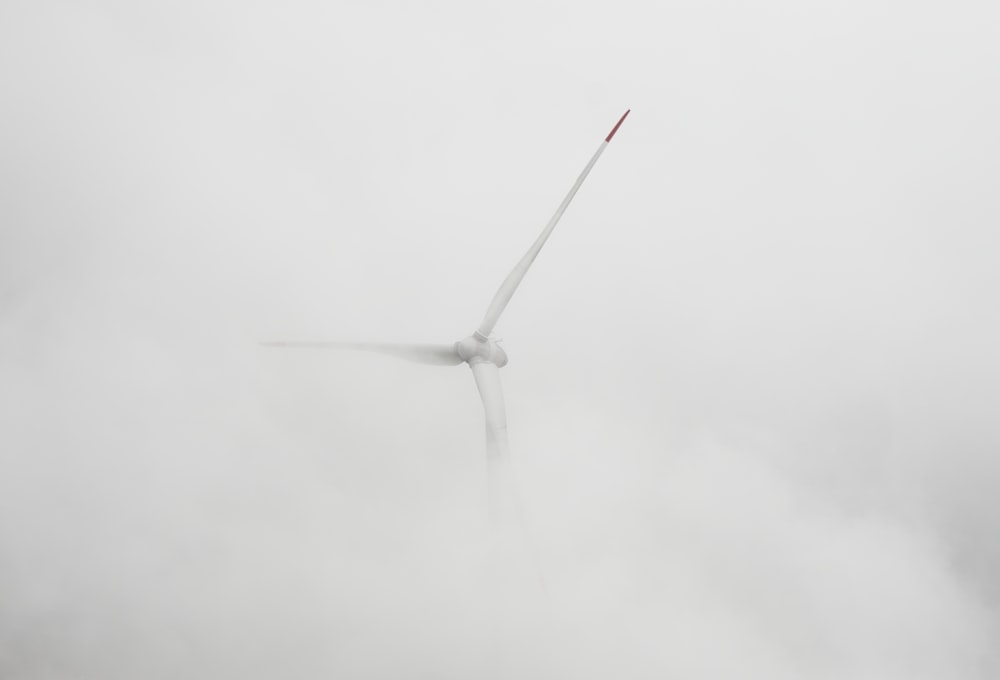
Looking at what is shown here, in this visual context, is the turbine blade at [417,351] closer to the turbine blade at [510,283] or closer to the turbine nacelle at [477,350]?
the turbine nacelle at [477,350]

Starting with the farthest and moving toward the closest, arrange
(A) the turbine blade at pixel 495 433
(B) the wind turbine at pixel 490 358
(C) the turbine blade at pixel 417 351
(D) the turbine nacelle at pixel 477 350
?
(C) the turbine blade at pixel 417 351 < (D) the turbine nacelle at pixel 477 350 < (B) the wind turbine at pixel 490 358 < (A) the turbine blade at pixel 495 433

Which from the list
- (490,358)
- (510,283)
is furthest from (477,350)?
(510,283)

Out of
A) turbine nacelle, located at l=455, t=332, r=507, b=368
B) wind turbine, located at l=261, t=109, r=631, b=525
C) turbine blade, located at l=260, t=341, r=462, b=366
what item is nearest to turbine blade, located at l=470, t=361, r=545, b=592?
wind turbine, located at l=261, t=109, r=631, b=525

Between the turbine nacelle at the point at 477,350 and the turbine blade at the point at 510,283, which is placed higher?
the turbine blade at the point at 510,283

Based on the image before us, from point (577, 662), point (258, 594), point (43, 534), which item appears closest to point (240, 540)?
point (258, 594)

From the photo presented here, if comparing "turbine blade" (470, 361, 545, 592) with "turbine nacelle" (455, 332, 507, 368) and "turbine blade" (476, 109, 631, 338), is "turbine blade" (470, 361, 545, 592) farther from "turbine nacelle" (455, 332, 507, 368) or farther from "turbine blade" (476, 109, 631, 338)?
"turbine blade" (476, 109, 631, 338)

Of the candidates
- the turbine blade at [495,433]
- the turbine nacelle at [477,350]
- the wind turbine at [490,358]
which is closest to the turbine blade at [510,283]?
the wind turbine at [490,358]

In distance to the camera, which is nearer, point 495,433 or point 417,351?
point 495,433

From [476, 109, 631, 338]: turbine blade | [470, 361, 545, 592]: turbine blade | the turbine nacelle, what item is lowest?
[470, 361, 545, 592]: turbine blade

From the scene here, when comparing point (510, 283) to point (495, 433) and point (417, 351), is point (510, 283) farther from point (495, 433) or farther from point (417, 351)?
point (495, 433)
